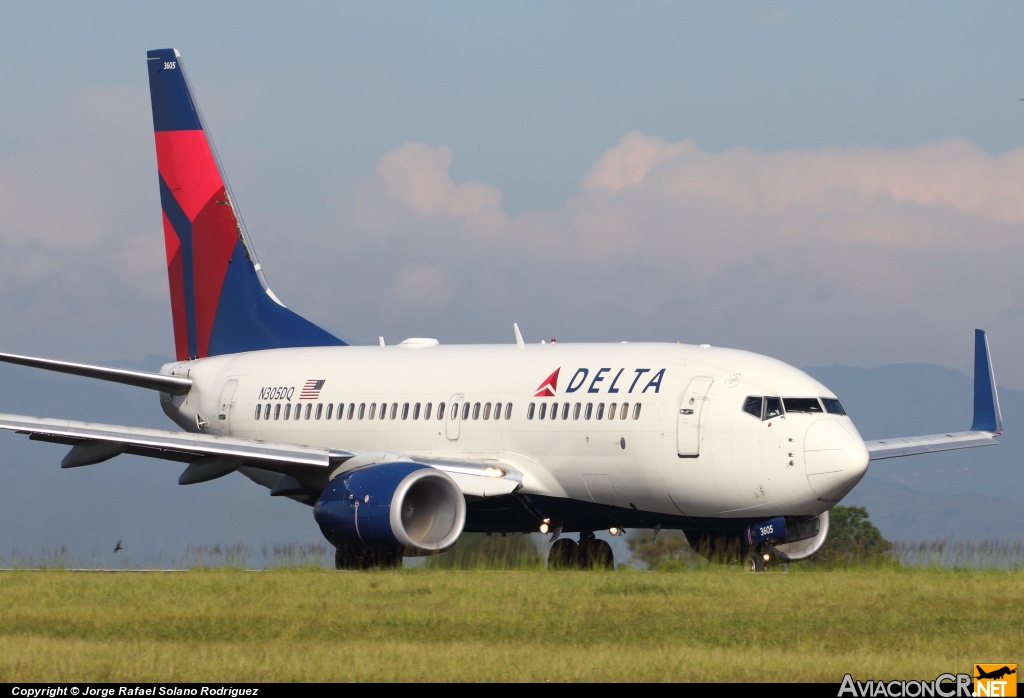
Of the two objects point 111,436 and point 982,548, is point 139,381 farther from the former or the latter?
point 982,548

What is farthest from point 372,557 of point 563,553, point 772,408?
point 772,408

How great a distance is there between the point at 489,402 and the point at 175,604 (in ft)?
33.9

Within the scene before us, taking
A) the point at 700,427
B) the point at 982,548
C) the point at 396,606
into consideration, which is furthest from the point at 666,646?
the point at 982,548

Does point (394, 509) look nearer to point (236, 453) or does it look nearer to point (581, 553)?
point (236, 453)

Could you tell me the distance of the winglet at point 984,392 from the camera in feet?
102

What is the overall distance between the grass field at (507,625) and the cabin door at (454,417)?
5.21 m

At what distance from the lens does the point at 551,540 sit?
28.7m

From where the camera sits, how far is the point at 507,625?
54.7 ft

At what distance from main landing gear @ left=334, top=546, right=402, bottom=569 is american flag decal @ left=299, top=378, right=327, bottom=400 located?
209 inches

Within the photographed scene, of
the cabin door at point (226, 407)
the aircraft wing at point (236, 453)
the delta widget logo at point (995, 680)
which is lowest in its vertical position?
the delta widget logo at point (995, 680)

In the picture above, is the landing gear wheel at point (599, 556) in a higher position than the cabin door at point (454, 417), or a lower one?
lower

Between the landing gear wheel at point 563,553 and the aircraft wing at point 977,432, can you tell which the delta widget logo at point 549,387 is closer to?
the landing gear wheel at point 563,553

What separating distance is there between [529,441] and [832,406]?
16.0ft

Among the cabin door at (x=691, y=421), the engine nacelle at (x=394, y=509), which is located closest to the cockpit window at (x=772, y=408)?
the cabin door at (x=691, y=421)
